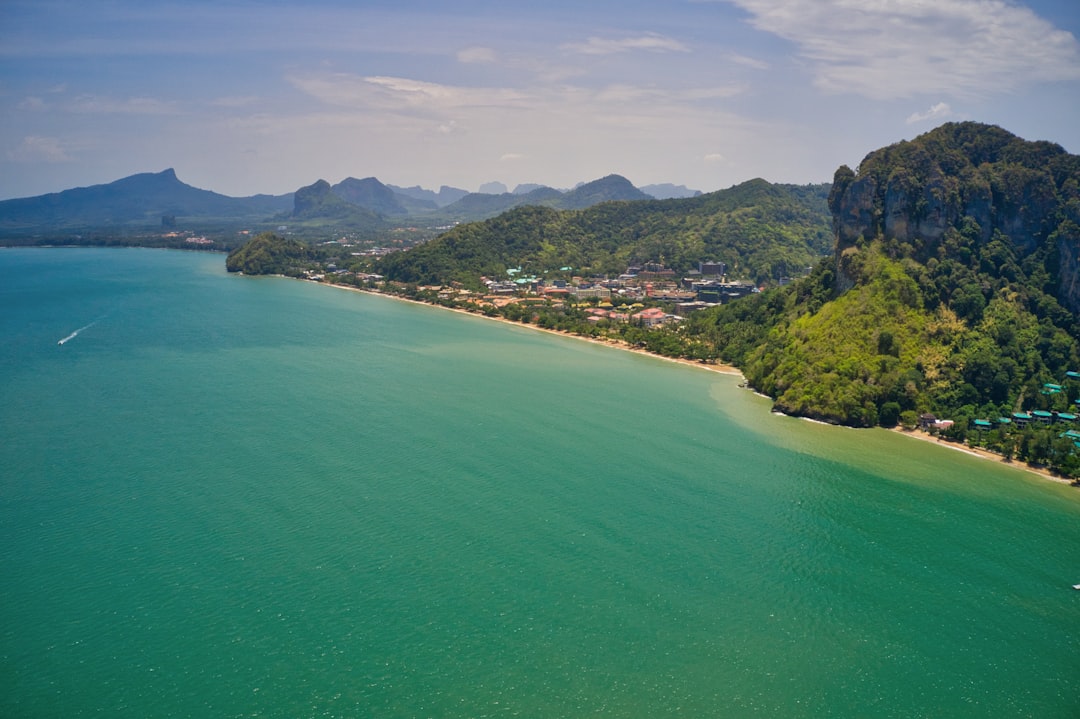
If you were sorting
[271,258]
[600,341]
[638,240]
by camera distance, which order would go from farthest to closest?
[638,240] < [271,258] < [600,341]

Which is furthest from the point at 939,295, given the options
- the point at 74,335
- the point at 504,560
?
the point at 74,335

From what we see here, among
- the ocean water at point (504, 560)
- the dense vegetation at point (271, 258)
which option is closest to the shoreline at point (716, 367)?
the ocean water at point (504, 560)

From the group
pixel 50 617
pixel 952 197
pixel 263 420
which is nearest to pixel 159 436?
pixel 263 420

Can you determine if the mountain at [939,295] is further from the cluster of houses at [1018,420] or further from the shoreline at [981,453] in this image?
the shoreline at [981,453]

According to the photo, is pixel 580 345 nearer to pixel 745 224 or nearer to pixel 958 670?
pixel 958 670

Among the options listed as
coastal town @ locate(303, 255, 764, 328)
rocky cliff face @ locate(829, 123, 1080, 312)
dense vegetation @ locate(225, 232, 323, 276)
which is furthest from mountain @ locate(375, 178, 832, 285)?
rocky cliff face @ locate(829, 123, 1080, 312)

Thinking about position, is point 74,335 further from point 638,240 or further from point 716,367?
point 638,240
